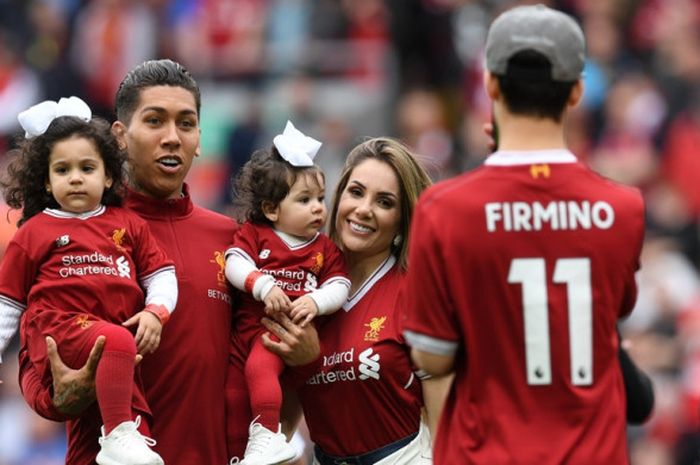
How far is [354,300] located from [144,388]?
97 cm

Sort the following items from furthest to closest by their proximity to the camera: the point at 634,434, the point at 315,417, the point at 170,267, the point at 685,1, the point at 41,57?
the point at 41,57
the point at 685,1
the point at 634,434
the point at 315,417
the point at 170,267

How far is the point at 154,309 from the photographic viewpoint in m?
6.07

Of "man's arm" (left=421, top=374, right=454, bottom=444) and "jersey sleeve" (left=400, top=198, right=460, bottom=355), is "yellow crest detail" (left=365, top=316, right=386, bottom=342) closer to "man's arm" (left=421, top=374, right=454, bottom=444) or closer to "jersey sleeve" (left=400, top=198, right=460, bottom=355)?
"man's arm" (left=421, top=374, right=454, bottom=444)

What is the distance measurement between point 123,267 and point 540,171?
178 cm

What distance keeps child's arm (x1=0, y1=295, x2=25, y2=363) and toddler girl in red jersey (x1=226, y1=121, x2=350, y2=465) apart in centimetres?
87

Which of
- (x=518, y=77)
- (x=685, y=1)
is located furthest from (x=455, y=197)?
(x=685, y=1)

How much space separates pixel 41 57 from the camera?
618 inches

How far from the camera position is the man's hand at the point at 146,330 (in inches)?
237

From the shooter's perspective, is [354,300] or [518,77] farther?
[354,300]

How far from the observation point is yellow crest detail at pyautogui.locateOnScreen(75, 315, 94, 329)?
5961mm

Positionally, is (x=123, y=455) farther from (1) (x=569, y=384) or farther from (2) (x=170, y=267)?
(1) (x=569, y=384)


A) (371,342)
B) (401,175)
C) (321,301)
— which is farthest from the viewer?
(401,175)

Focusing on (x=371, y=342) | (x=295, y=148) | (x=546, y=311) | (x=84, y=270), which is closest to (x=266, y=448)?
(x=371, y=342)

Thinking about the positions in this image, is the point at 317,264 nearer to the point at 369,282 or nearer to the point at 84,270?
the point at 369,282
